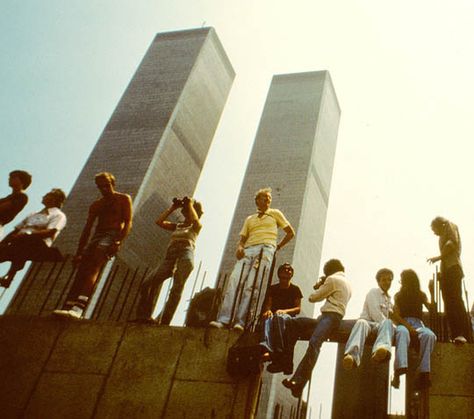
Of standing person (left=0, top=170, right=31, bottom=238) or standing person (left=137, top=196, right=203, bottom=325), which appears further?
standing person (left=0, top=170, right=31, bottom=238)

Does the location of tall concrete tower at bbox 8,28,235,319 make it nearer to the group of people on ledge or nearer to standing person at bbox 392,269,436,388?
the group of people on ledge

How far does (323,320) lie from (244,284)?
0.94 metres

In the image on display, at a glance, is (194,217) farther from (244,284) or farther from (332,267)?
(332,267)

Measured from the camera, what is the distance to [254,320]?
4.54 m

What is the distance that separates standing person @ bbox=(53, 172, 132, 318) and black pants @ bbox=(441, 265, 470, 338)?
3.64 m

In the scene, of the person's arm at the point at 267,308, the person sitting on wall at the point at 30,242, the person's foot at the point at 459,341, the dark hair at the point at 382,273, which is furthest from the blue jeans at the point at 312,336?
the person sitting on wall at the point at 30,242

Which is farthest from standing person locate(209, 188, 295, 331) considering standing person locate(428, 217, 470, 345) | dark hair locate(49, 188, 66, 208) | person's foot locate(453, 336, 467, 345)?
dark hair locate(49, 188, 66, 208)

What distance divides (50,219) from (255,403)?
11.4 feet

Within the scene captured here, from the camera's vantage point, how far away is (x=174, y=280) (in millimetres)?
5133

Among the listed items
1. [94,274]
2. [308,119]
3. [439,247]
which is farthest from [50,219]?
[308,119]

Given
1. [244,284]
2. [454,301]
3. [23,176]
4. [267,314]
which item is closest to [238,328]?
[267,314]

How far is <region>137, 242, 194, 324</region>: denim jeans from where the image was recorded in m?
4.95

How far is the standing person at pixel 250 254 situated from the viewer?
4691 mm

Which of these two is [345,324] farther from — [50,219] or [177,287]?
[50,219]
